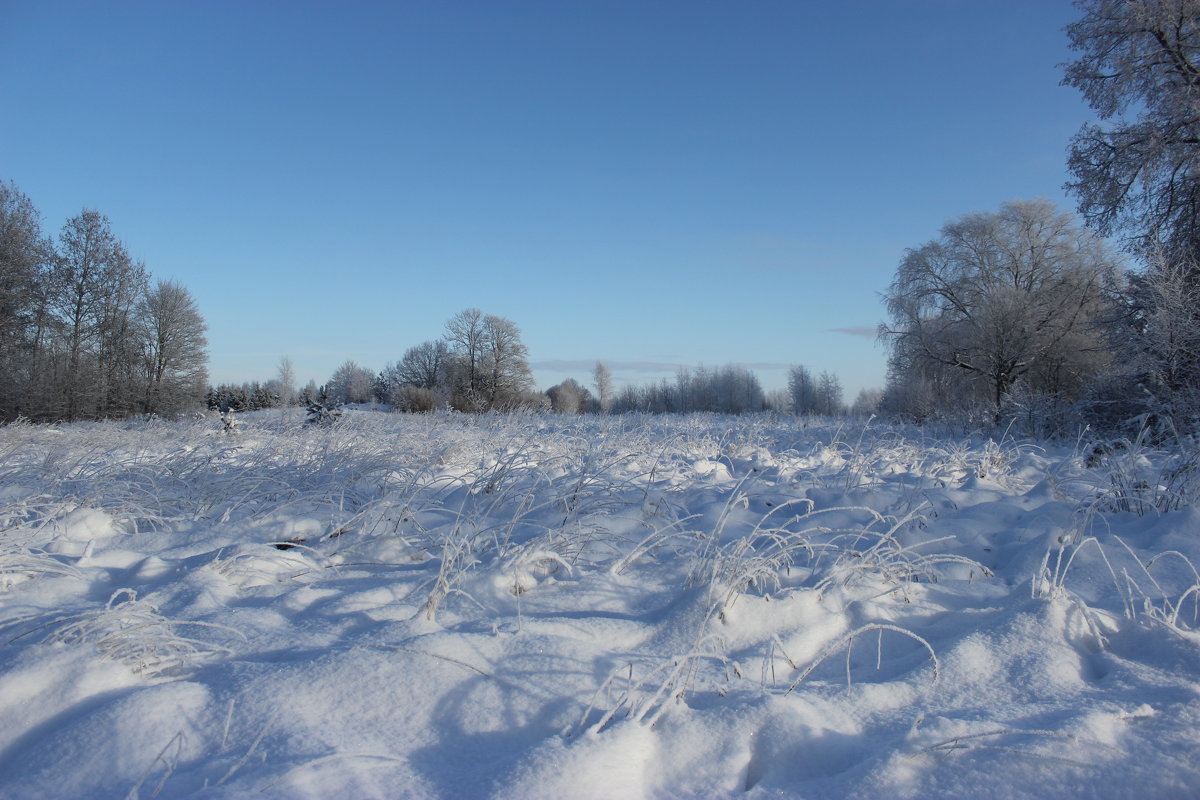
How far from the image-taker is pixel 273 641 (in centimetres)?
188

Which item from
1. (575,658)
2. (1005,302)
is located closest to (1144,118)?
(1005,302)

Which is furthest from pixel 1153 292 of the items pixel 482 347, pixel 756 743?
pixel 482 347

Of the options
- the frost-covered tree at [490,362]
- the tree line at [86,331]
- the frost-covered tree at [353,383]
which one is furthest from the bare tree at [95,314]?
the frost-covered tree at [353,383]

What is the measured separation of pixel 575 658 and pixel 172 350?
2622 cm

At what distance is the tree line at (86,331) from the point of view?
54.0 feet

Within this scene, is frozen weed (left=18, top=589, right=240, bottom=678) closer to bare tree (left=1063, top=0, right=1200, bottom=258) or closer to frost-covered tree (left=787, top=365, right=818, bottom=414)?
bare tree (left=1063, top=0, right=1200, bottom=258)

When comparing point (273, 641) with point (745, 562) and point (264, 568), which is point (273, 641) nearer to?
point (264, 568)

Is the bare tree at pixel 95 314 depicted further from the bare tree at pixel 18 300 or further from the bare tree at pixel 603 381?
the bare tree at pixel 603 381

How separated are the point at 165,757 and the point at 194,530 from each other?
7.49 feet

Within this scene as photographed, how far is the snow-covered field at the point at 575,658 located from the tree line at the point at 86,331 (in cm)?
1840

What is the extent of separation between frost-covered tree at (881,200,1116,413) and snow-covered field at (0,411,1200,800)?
57.6 feet

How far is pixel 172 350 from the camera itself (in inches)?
880

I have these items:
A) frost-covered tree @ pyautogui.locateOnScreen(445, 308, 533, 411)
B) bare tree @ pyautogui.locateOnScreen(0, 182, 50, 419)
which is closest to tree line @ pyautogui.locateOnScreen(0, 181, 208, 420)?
bare tree @ pyautogui.locateOnScreen(0, 182, 50, 419)

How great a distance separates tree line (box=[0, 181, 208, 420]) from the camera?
1647 centimetres
